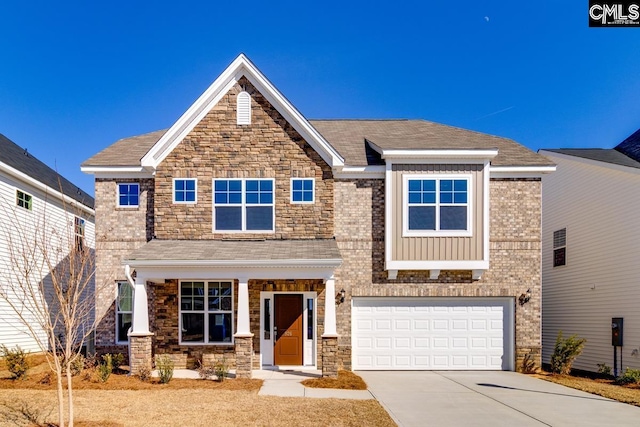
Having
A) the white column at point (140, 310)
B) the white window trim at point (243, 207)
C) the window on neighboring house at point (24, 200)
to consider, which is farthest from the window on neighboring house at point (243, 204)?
the window on neighboring house at point (24, 200)

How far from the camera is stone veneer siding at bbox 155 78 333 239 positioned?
1533 cm

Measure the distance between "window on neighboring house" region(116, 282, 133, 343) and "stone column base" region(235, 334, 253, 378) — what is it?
4.25 m

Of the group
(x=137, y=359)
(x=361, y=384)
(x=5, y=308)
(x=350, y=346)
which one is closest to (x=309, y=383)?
(x=361, y=384)

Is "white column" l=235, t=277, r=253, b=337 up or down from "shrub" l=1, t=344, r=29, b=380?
up

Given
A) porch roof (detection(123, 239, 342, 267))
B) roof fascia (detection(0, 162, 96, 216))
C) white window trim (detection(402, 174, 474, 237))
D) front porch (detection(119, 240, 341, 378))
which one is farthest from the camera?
roof fascia (detection(0, 162, 96, 216))

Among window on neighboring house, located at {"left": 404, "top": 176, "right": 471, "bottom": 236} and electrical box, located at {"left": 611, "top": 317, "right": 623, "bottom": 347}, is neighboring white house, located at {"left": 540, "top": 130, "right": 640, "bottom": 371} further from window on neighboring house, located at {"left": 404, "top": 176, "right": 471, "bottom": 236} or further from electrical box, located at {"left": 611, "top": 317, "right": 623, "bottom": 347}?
window on neighboring house, located at {"left": 404, "top": 176, "right": 471, "bottom": 236}

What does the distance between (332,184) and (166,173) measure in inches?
190

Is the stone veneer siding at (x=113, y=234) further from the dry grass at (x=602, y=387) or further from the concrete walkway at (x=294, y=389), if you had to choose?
the dry grass at (x=602, y=387)

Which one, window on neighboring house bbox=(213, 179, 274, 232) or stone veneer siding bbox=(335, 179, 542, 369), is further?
stone veneer siding bbox=(335, 179, 542, 369)

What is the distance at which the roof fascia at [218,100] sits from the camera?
15164 millimetres

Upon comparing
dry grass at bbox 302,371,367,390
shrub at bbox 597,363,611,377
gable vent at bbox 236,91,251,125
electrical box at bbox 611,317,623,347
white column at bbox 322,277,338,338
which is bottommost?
shrub at bbox 597,363,611,377

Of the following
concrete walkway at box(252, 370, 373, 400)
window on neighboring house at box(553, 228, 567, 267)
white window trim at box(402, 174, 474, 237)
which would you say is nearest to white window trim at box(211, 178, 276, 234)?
white window trim at box(402, 174, 474, 237)

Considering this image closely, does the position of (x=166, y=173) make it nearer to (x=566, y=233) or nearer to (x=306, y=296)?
(x=306, y=296)

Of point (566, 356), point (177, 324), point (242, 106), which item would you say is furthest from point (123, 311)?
point (566, 356)
